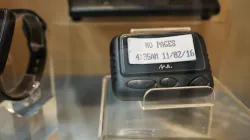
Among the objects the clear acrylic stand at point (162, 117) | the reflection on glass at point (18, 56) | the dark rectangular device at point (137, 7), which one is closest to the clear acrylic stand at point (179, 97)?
the clear acrylic stand at point (162, 117)

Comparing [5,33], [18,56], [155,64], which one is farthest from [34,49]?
[155,64]

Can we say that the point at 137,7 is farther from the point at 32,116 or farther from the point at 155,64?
the point at 32,116

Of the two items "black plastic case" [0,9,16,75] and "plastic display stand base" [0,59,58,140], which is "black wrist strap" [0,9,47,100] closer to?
"plastic display stand base" [0,59,58,140]

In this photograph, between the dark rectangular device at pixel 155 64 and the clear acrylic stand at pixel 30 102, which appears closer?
the dark rectangular device at pixel 155 64

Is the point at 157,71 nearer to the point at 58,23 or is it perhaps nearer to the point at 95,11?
the point at 95,11

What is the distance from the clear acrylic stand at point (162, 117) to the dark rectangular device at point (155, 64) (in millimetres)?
18

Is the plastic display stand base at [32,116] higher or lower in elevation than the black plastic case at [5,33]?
lower

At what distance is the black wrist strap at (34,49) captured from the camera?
0.71 m

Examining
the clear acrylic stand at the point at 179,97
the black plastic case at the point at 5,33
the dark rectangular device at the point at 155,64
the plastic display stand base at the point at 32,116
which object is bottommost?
the plastic display stand base at the point at 32,116

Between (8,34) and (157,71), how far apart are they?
0.85 ft

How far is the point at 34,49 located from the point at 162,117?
13.5 inches

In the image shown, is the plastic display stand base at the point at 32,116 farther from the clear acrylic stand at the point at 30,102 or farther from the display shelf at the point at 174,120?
the display shelf at the point at 174,120

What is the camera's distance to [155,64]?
0.57 m

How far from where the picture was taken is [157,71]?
Answer: 1.86ft
